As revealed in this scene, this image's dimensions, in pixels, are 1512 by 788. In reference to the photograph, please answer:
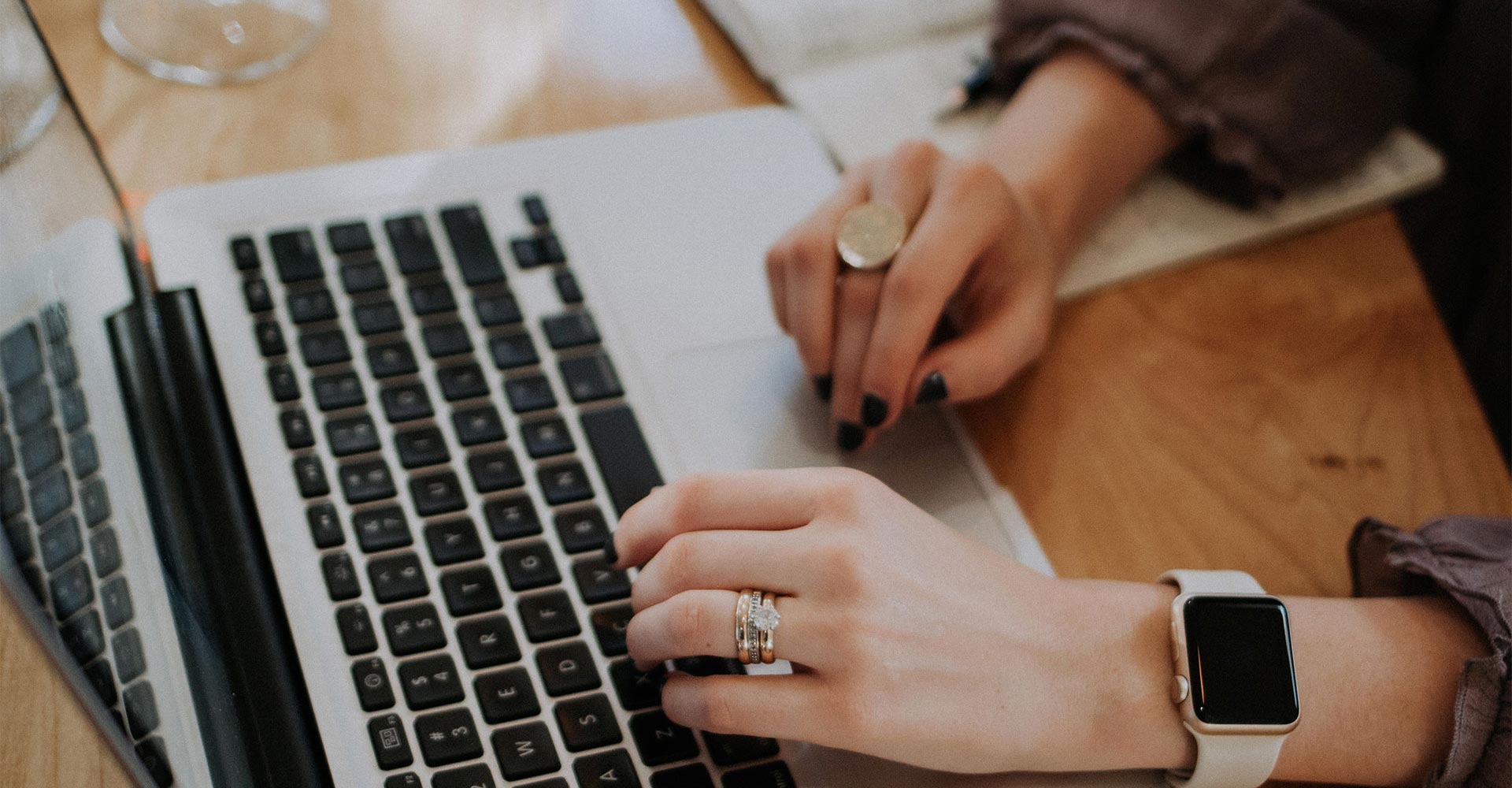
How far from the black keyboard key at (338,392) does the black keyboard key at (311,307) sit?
33 millimetres

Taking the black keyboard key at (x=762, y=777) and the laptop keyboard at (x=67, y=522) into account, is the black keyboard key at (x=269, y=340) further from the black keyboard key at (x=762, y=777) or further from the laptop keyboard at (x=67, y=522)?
the black keyboard key at (x=762, y=777)

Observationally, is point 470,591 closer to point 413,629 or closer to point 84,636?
point 413,629

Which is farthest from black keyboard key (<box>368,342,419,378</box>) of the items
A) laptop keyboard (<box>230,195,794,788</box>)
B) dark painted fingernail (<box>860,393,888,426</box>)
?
dark painted fingernail (<box>860,393,888,426</box>)

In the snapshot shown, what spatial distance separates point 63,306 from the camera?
0.45 metres

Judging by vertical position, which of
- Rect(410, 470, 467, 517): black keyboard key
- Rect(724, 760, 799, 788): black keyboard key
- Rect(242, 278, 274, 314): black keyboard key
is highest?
Rect(242, 278, 274, 314): black keyboard key

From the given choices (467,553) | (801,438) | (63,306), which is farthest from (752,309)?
(63,306)

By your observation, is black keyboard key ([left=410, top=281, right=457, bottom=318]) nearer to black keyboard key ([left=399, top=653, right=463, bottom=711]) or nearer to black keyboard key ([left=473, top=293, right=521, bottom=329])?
black keyboard key ([left=473, top=293, right=521, bottom=329])

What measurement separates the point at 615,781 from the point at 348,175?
14.0 inches

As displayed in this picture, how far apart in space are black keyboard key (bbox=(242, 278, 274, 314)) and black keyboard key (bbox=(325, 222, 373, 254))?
4cm

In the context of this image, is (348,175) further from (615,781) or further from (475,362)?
(615,781)

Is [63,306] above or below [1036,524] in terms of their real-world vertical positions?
above

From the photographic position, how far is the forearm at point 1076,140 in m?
0.66

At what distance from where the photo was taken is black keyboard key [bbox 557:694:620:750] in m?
0.42

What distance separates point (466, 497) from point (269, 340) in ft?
0.40
